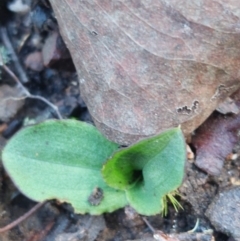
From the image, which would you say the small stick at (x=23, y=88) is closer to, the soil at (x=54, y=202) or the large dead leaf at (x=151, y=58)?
the soil at (x=54, y=202)

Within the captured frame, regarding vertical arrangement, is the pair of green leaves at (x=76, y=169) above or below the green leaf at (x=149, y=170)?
below

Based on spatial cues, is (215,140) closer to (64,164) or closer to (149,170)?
(149,170)

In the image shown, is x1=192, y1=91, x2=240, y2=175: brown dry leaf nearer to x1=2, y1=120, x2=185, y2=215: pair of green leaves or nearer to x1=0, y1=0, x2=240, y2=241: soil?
x1=0, y1=0, x2=240, y2=241: soil

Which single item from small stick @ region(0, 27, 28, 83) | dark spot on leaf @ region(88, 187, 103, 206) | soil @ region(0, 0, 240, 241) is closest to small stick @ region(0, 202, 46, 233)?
soil @ region(0, 0, 240, 241)

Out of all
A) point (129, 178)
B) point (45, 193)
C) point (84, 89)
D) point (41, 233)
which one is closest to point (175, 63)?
point (84, 89)

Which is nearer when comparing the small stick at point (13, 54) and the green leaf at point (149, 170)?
the green leaf at point (149, 170)

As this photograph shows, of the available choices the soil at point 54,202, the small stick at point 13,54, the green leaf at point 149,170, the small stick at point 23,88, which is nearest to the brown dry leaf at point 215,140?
the soil at point 54,202

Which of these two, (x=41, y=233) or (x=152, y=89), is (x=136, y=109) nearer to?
(x=152, y=89)
